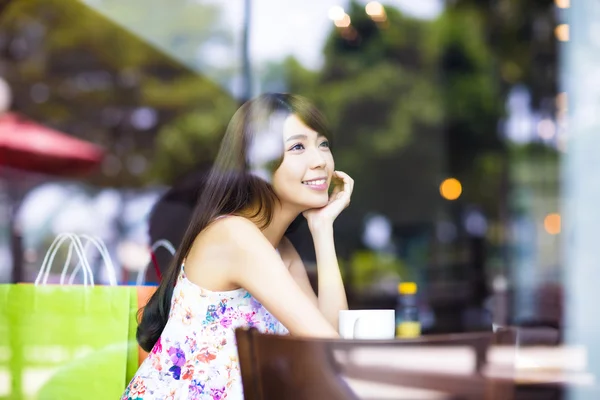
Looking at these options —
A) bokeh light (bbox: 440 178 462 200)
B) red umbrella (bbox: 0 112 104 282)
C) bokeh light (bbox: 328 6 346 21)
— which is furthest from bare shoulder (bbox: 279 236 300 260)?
bokeh light (bbox: 440 178 462 200)

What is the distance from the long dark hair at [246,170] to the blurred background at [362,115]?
14.1ft

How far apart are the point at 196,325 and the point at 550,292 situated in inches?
207

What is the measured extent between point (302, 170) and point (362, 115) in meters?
7.08

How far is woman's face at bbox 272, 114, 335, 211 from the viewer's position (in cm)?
148

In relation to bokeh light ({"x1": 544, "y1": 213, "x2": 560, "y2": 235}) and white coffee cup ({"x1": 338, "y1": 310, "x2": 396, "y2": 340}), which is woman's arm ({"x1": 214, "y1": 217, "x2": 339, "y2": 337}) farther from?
bokeh light ({"x1": 544, "y1": 213, "x2": 560, "y2": 235})

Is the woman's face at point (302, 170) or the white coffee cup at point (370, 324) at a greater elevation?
the woman's face at point (302, 170)

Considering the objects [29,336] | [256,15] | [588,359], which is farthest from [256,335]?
[256,15]

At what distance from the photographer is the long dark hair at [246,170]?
1479 millimetres

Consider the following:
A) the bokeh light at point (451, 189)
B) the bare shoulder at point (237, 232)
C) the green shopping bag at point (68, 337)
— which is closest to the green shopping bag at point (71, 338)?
the green shopping bag at point (68, 337)

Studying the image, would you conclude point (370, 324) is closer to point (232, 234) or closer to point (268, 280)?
point (268, 280)

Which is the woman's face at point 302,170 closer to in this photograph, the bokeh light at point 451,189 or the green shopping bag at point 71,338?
the green shopping bag at point 71,338

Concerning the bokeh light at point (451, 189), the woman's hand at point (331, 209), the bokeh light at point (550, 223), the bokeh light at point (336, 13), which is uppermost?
the bokeh light at point (336, 13)

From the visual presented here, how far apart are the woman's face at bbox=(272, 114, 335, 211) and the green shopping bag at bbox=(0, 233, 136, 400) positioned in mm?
515

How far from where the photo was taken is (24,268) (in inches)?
113
